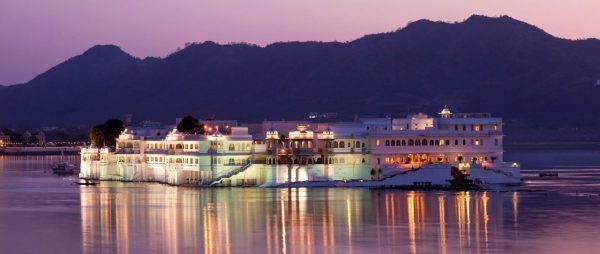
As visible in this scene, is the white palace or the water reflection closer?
the water reflection

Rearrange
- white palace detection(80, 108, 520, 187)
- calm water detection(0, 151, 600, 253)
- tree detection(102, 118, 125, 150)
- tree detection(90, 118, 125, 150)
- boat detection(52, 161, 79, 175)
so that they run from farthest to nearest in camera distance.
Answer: boat detection(52, 161, 79, 175)
tree detection(102, 118, 125, 150)
tree detection(90, 118, 125, 150)
white palace detection(80, 108, 520, 187)
calm water detection(0, 151, 600, 253)

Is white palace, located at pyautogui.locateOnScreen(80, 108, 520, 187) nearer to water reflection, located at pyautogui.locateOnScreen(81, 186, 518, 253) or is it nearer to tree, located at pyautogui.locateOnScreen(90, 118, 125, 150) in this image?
water reflection, located at pyautogui.locateOnScreen(81, 186, 518, 253)

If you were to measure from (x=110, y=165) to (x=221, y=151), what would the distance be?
46.6 feet

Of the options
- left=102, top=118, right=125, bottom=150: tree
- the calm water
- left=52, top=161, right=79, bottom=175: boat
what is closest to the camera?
the calm water

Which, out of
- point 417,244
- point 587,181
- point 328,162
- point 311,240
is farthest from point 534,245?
point 587,181

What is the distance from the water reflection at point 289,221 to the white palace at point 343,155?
3.81 meters

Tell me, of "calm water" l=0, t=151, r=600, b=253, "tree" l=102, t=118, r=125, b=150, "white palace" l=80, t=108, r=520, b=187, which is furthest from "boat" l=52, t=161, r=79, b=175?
"calm water" l=0, t=151, r=600, b=253

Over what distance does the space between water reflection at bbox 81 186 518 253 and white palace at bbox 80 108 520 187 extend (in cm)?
381

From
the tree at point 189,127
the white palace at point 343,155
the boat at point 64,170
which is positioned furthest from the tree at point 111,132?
the white palace at point 343,155

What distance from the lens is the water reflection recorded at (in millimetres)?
42000

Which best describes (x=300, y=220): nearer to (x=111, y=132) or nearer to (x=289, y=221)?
(x=289, y=221)

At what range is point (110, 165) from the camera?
3295 inches

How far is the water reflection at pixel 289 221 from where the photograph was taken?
42000 millimetres

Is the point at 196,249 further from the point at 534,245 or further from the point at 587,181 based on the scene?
the point at 587,181
